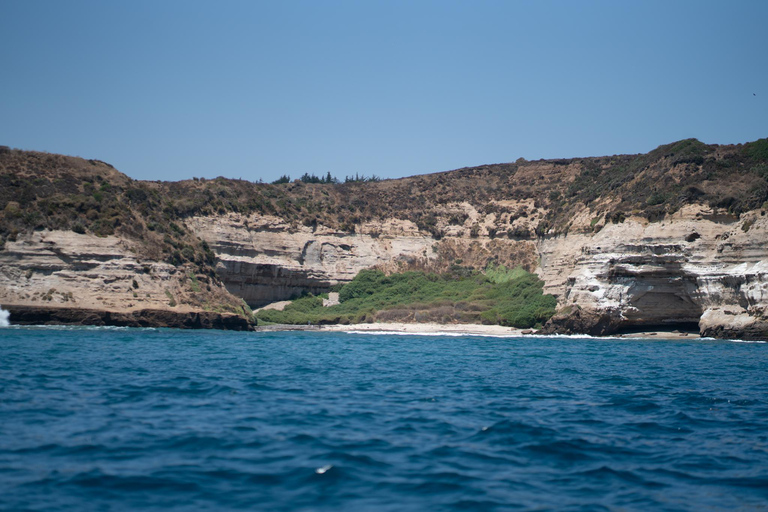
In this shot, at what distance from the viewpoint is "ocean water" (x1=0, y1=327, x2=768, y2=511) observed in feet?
30.1

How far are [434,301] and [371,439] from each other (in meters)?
56.1

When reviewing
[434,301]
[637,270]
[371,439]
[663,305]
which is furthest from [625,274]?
[371,439]

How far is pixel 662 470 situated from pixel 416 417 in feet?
16.5

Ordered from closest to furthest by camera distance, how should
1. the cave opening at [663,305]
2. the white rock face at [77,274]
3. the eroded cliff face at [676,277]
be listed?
the eroded cliff face at [676,277] → the white rock face at [77,274] → the cave opening at [663,305]

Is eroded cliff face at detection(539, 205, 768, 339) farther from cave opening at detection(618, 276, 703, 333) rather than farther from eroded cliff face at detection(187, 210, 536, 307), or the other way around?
eroded cliff face at detection(187, 210, 536, 307)

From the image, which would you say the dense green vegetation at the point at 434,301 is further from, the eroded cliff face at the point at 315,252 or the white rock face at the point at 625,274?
the white rock face at the point at 625,274

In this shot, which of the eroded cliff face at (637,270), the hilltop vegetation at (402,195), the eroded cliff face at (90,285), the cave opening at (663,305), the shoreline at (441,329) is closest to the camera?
the eroded cliff face at (637,270)

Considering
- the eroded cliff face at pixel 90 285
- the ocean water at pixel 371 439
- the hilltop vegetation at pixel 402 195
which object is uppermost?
the hilltop vegetation at pixel 402 195

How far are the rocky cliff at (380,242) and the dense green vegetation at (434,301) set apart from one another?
2745 millimetres

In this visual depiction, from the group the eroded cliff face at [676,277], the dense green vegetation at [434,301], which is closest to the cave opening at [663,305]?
the eroded cliff face at [676,277]

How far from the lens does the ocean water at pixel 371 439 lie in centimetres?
919

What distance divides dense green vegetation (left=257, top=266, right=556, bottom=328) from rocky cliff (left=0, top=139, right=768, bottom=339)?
274 cm

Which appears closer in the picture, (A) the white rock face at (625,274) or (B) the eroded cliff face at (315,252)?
(A) the white rock face at (625,274)

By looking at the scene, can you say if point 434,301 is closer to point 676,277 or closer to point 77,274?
point 676,277
